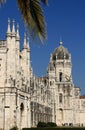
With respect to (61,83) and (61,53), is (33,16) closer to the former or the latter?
(61,83)

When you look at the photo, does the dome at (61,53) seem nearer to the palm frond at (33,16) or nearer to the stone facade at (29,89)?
the stone facade at (29,89)

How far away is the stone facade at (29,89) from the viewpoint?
1841 inches

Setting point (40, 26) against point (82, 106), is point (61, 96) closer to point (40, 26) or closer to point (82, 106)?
point (82, 106)

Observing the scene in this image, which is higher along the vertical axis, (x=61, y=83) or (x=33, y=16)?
(x=61, y=83)

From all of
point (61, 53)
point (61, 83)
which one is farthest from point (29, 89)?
point (61, 53)

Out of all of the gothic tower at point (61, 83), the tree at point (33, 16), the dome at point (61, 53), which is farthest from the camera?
the dome at point (61, 53)

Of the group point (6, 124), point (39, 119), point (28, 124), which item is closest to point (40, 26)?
point (6, 124)

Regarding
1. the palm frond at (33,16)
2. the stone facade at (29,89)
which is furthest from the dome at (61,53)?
the palm frond at (33,16)

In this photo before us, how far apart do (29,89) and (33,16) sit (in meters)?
45.5

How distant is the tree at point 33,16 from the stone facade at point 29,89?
35.8m

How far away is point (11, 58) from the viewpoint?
47.9m

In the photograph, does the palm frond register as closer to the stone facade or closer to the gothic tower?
the stone facade

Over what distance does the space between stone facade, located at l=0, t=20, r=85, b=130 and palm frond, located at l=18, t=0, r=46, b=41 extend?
35783 mm

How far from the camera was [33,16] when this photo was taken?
437 inches
